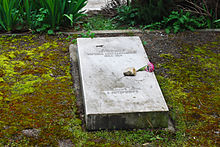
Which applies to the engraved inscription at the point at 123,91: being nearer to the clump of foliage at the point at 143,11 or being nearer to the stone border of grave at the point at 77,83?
the stone border of grave at the point at 77,83

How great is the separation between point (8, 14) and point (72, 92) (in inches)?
66.7

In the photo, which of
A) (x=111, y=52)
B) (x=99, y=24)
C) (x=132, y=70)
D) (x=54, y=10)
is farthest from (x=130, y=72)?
(x=99, y=24)

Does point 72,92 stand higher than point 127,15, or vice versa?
point 127,15

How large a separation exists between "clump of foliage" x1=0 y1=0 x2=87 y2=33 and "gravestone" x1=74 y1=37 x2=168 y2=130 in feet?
3.17

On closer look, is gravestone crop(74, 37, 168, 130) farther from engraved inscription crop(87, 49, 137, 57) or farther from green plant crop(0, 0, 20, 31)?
green plant crop(0, 0, 20, 31)

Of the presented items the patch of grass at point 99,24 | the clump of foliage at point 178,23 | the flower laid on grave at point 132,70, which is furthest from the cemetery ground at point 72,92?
the patch of grass at point 99,24

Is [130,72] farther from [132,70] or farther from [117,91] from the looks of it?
[117,91]

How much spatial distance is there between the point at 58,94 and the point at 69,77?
357mm

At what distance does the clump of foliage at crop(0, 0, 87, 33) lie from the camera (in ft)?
14.8

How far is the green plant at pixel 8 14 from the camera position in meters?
4.47

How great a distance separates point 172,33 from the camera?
4.85 metres

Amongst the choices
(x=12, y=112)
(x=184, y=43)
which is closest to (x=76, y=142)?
(x=12, y=112)

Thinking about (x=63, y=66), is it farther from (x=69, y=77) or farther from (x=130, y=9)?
(x=130, y=9)

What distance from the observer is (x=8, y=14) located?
14.7 feet
